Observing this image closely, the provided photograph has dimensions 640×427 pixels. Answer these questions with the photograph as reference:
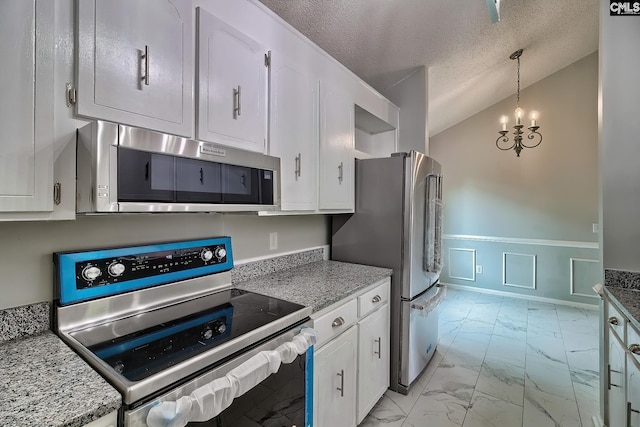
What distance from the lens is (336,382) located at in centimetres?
157

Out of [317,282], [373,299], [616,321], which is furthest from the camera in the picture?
[373,299]

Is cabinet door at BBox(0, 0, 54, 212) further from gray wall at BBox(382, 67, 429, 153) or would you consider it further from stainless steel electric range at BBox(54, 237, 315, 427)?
gray wall at BBox(382, 67, 429, 153)

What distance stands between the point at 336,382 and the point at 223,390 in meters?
0.85

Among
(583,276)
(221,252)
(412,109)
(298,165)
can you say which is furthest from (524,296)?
(221,252)

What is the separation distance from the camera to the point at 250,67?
1453 mm

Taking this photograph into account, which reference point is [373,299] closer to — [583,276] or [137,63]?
[137,63]

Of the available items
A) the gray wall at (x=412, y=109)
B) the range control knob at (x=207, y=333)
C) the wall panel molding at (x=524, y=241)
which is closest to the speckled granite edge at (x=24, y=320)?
the range control knob at (x=207, y=333)

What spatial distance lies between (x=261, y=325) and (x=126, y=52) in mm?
1090

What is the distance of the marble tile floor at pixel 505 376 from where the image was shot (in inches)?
76.7

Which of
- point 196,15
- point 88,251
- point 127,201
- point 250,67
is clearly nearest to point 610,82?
point 250,67

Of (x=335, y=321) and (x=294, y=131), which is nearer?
(x=335, y=321)

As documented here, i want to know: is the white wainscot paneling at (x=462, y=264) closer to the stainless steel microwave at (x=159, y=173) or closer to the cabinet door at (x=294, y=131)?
the cabinet door at (x=294, y=131)

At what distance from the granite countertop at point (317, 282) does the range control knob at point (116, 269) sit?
63 centimetres

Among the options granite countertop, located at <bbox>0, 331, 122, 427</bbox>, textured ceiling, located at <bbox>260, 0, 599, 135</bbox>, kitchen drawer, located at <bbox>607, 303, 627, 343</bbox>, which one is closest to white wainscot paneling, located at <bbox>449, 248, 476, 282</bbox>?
textured ceiling, located at <bbox>260, 0, 599, 135</bbox>
